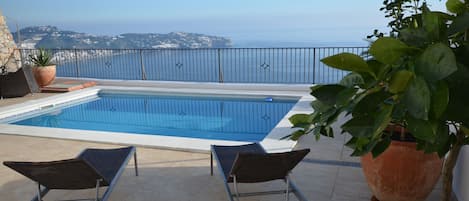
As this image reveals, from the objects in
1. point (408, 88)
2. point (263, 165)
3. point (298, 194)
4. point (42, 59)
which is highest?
point (408, 88)

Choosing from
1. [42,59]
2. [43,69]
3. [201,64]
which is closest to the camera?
[43,69]

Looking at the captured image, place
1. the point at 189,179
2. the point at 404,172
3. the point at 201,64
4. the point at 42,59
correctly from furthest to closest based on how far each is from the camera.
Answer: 1. the point at 201,64
2. the point at 42,59
3. the point at 189,179
4. the point at 404,172

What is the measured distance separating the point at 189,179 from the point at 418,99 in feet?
9.74

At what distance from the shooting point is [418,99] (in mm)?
685

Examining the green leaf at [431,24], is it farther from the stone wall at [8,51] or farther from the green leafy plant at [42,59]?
the stone wall at [8,51]

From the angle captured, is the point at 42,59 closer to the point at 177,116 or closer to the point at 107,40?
the point at 107,40

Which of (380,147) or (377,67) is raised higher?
(377,67)

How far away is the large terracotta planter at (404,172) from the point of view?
2555 millimetres

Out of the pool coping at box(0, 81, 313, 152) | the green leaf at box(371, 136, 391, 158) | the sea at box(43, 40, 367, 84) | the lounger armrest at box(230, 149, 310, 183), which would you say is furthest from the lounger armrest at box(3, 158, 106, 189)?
the sea at box(43, 40, 367, 84)

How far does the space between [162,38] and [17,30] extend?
16.3 feet

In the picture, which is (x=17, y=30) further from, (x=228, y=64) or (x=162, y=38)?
(x=228, y=64)

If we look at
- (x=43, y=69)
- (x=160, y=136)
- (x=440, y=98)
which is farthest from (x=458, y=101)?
(x=43, y=69)

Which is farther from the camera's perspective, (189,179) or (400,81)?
(189,179)

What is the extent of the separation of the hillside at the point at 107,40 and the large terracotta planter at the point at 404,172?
8602mm
